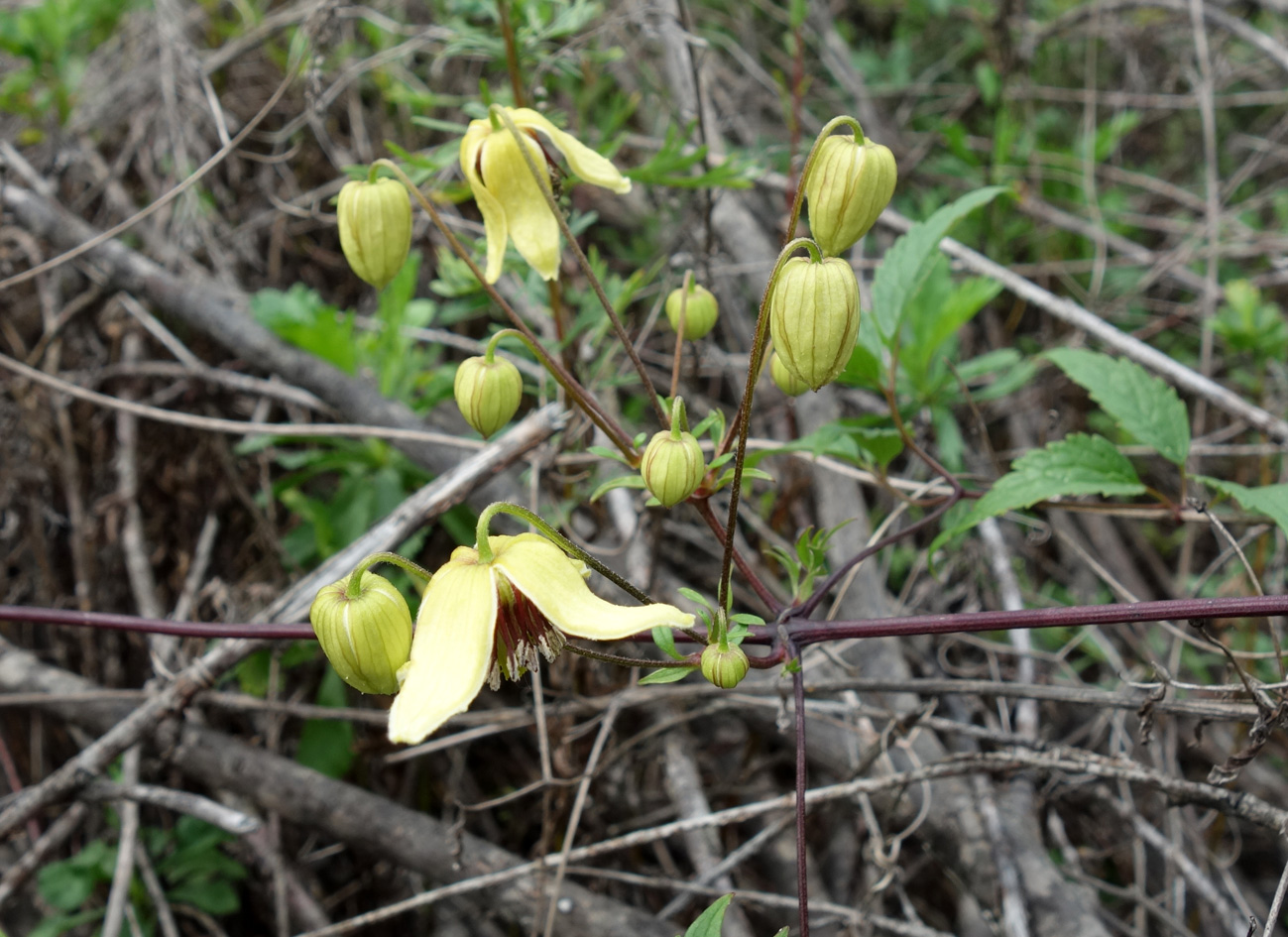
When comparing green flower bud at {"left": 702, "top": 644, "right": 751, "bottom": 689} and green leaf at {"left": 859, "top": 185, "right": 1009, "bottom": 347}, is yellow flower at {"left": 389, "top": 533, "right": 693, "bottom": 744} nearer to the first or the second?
green flower bud at {"left": 702, "top": 644, "right": 751, "bottom": 689}

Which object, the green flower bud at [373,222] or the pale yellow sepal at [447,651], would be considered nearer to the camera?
the pale yellow sepal at [447,651]

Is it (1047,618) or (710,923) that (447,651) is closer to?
(710,923)

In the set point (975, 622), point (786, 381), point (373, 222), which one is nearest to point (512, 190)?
point (373, 222)

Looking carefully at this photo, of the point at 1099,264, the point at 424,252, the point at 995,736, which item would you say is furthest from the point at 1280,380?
the point at 424,252

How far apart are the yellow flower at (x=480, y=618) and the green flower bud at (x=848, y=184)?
0.56 m

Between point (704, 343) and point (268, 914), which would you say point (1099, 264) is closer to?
point (704, 343)

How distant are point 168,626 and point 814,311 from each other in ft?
3.67

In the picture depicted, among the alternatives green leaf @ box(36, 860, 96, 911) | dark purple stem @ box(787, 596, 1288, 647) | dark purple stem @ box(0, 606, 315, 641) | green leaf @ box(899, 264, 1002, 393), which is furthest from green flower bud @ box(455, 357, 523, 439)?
green leaf @ box(36, 860, 96, 911)

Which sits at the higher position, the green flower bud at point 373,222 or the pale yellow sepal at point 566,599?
the green flower bud at point 373,222

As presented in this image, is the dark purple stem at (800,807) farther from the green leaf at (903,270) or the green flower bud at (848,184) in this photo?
the green leaf at (903,270)

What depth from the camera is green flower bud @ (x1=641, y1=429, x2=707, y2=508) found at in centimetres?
114

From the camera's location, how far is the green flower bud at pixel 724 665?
111 centimetres

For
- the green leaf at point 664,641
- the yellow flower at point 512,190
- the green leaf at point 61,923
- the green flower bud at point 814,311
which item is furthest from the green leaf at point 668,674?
the green leaf at point 61,923

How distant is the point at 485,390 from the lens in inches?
52.0
